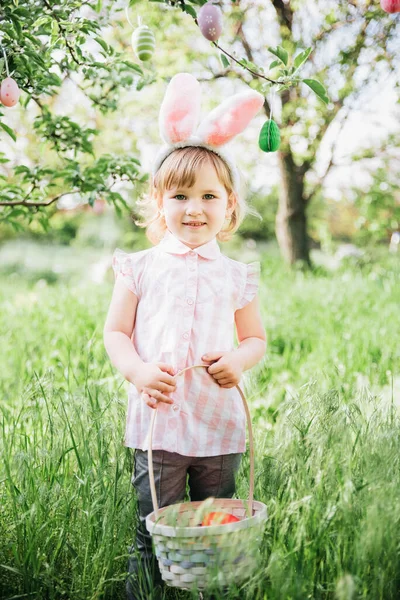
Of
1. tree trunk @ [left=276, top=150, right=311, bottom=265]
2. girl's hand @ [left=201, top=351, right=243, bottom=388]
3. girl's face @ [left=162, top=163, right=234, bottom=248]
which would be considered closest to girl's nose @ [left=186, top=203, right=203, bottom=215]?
girl's face @ [left=162, top=163, right=234, bottom=248]

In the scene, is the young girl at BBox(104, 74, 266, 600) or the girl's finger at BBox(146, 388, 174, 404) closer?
the girl's finger at BBox(146, 388, 174, 404)

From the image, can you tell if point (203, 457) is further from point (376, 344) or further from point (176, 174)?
point (376, 344)

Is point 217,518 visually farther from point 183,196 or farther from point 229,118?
point 229,118

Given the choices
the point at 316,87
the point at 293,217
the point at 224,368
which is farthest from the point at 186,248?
the point at 293,217

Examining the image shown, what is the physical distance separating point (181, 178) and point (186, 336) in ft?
1.53

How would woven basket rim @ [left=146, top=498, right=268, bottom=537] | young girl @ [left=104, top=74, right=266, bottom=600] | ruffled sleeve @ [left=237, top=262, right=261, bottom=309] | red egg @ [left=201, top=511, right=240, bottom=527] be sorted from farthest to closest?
ruffled sleeve @ [left=237, top=262, right=261, bottom=309]
young girl @ [left=104, top=74, right=266, bottom=600]
red egg @ [left=201, top=511, right=240, bottom=527]
woven basket rim @ [left=146, top=498, right=268, bottom=537]

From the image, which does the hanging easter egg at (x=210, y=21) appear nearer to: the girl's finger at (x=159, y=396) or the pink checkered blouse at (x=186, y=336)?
the pink checkered blouse at (x=186, y=336)

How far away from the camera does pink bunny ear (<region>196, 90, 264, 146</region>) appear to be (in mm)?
2002

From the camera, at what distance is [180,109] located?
6.68 ft

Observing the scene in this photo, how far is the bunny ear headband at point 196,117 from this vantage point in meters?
2.01

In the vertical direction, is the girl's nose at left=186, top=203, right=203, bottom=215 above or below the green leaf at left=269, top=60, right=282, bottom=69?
below

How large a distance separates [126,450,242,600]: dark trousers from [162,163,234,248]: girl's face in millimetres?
641

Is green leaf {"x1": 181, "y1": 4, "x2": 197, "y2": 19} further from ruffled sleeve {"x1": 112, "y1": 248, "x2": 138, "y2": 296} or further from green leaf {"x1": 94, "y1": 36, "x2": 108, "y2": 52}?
ruffled sleeve {"x1": 112, "y1": 248, "x2": 138, "y2": 296}

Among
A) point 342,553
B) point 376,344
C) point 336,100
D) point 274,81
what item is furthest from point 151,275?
point 336,100
